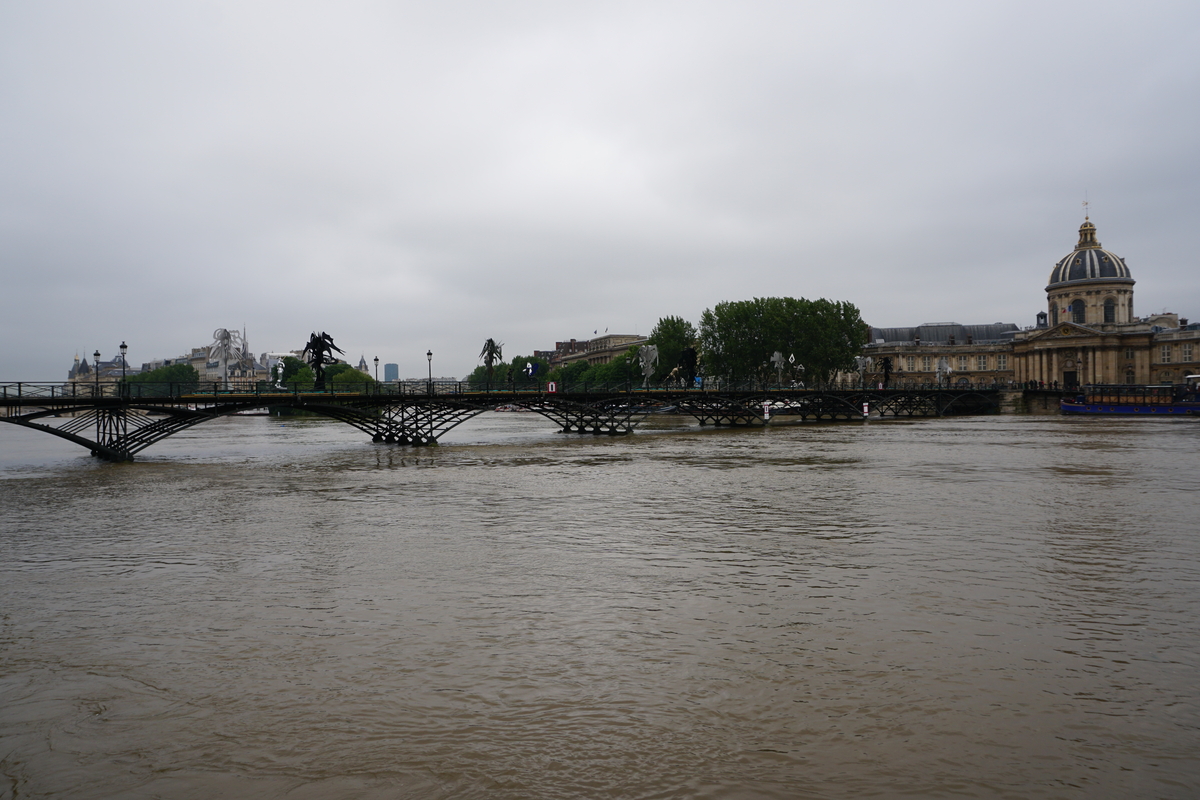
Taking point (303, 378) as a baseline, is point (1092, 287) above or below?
above

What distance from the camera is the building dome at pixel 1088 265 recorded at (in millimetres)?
115875

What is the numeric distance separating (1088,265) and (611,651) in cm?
13211

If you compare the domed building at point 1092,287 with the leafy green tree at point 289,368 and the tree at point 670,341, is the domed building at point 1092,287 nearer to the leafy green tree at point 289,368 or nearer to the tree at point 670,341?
the tree at point 670,341

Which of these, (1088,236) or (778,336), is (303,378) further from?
(1088,236)

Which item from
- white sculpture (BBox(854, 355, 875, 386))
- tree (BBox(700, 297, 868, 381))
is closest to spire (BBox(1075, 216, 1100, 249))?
white sculpture (BBox(854, 355, 875, 386))

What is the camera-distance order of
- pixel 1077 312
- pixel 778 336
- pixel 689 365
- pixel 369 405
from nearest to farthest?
1. pixel 369 405
2. pixel 689 365
3. pixel 778 336
4. pixel 1077 312

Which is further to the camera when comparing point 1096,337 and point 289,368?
point 289,368

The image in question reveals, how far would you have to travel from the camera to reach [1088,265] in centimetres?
11744

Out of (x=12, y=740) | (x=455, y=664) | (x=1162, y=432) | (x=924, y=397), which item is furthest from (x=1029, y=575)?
(x=924, y=397)

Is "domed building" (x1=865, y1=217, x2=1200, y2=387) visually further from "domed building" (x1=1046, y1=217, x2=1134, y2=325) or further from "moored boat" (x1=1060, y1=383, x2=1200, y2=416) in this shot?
"moored boat" (x1=1060, y1=383, x2=1200, y2=416)

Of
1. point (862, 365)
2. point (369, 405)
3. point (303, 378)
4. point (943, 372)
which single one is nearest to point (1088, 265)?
point (943, 372)

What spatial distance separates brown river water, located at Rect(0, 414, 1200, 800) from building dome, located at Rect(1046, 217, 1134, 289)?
113 metres

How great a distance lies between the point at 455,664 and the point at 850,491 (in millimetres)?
18229

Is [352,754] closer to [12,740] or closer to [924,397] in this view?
[12,740]
